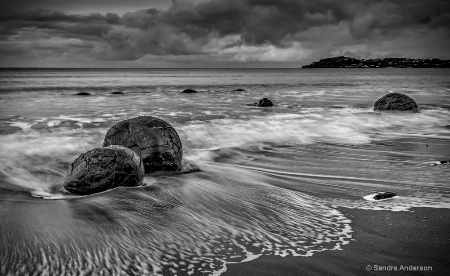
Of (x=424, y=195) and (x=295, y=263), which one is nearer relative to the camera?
(x=295, y=263)

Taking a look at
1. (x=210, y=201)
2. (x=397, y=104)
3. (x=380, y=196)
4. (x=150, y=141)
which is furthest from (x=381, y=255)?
(x=397, y=104)

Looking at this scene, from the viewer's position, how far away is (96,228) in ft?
12.0

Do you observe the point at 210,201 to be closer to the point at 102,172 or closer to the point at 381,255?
the point at 102,172

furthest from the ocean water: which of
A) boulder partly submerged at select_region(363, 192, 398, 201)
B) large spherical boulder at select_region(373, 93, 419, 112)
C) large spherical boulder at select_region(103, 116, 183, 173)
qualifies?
large spherical boulder at select_region(373, 93, 419, 112)

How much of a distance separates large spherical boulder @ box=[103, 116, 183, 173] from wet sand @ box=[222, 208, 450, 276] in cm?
294

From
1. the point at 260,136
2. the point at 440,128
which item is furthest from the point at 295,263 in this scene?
the point at 440,128

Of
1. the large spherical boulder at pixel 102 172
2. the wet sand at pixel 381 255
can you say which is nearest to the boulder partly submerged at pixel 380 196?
the wet sand at pixel 381 255

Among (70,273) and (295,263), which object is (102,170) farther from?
(295,263)

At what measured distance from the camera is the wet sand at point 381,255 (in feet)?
9.52

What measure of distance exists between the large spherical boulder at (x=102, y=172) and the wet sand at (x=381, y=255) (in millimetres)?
2298

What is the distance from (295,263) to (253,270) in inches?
14.2

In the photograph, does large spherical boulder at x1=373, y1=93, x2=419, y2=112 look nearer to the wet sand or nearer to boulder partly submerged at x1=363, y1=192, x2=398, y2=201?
boulder partly submerged at x1=363, y1=192, x2=398, y2=201

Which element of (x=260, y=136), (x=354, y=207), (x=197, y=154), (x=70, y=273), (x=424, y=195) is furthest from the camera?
(x=260, y=136)

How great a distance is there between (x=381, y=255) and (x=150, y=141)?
3.72 metres
